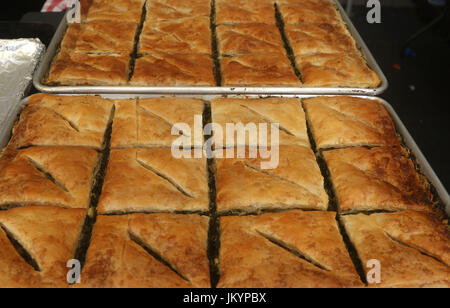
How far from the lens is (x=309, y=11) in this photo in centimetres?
428

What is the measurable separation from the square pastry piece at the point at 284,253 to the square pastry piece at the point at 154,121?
784 millimetres

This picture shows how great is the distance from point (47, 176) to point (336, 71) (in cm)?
251

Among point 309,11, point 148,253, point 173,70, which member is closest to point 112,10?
point 173,70

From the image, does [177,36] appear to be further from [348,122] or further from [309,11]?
[348,122]

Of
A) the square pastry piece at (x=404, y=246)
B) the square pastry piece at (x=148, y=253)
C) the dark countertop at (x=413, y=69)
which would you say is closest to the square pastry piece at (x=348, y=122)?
the square pastry piece at (x=404, y=246)

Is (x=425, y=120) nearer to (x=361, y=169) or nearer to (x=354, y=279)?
(x=361, y=169)

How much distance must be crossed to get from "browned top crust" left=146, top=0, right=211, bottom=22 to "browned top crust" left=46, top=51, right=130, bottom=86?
75 centimetres

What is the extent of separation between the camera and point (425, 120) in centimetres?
557

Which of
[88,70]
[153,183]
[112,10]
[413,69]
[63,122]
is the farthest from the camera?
[413,69]

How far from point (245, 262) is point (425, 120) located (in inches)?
173

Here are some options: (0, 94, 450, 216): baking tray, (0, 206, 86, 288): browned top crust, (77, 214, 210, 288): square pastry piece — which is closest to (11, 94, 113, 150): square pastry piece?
(0, 94, 450, 216): baking tray

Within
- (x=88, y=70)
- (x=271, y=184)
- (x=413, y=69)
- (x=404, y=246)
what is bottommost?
(x=413, y=69)

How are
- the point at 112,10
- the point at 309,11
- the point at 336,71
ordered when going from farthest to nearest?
the point at 309,11
the point at 112,10
the point at 336,71
